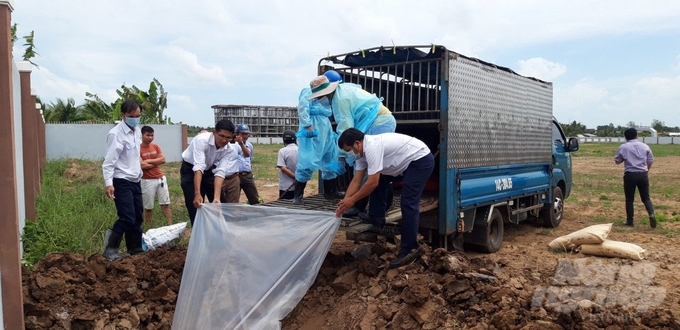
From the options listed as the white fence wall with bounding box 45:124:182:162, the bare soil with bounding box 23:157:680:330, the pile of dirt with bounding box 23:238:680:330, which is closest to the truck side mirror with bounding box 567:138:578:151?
the bare soil with bounding box 23:157:680:330

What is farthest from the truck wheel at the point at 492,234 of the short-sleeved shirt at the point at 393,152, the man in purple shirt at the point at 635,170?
the man in purple shirt at the point at 635,170

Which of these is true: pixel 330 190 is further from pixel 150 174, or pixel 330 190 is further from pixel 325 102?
pixel 150 174

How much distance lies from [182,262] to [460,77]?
132 inches

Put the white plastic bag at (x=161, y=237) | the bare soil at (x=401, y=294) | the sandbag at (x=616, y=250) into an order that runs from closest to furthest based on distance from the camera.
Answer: the bare soil at (x=401, y=294) < the white plastic bag at (x=161, y=237) < the sandbag at (x=616, y=250)

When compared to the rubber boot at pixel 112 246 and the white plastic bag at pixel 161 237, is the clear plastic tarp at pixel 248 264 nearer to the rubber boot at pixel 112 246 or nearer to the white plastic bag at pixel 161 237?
the rubber boot at pixel 112 246

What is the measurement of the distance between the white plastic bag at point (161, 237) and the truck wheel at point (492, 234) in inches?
138

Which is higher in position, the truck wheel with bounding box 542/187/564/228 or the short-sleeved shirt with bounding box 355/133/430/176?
the short-sleeved shirt with bounding box 355/133/430/176

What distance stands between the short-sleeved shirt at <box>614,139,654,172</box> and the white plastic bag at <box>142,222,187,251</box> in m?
6.96

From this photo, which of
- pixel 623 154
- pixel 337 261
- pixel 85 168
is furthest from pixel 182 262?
pixel 85 168

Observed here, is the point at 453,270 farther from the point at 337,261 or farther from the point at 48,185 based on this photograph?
the point at 48,185

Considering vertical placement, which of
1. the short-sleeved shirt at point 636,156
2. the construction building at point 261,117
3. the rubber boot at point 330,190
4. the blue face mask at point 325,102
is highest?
the construction building at point 261,117

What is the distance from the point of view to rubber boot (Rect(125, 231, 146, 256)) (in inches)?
195

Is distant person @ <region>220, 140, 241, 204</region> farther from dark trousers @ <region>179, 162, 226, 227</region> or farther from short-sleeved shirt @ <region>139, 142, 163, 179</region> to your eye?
short-sleeved shirt @ <region>139, 142, 163, 179</region>

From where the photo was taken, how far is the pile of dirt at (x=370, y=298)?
10.8 ft
